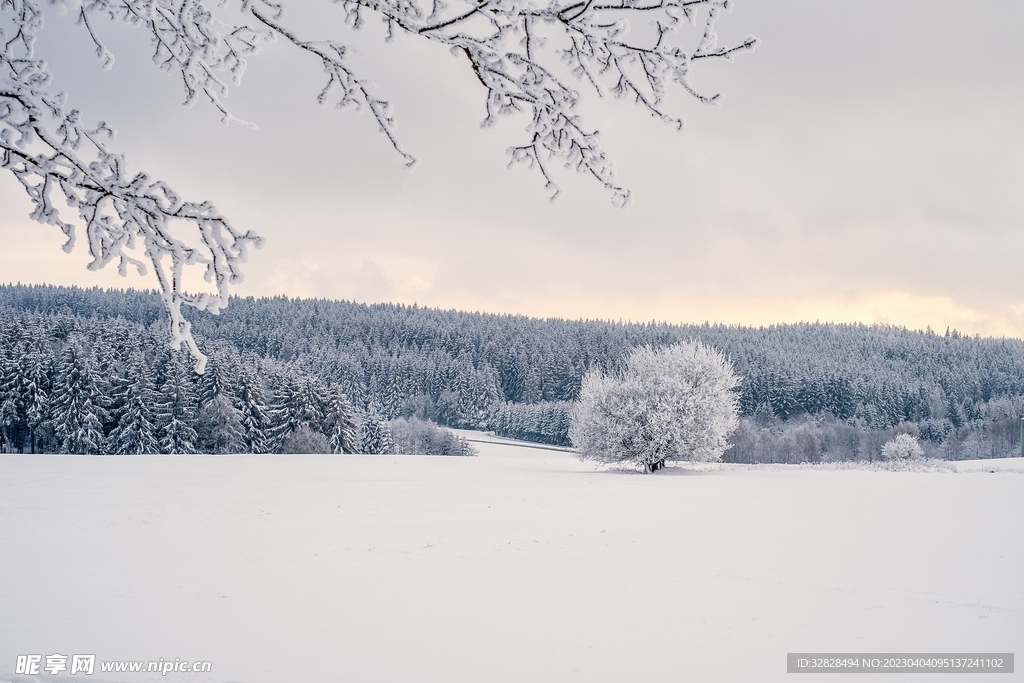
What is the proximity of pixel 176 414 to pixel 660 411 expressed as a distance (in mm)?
35012

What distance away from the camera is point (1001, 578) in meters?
9.01

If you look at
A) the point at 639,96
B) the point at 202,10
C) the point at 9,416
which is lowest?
the point at 9,416

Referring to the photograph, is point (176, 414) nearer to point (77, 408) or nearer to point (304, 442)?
point (77, 408)

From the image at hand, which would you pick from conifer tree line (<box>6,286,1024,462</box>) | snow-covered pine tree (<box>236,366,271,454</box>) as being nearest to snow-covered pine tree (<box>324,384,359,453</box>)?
snow-covered pine tree (<box>236,366,271,454</box>)

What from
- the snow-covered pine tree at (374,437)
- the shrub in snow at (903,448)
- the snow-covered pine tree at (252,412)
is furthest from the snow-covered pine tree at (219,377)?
the shrub in snow at (903,448)

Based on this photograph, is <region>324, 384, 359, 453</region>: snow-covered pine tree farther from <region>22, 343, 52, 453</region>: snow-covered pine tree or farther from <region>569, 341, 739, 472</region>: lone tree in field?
<region>569, 341, 739, 472</region>: lone tree in field

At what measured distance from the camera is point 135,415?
45.8m

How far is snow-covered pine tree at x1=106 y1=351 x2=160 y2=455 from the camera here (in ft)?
149

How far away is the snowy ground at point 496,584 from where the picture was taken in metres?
6.34

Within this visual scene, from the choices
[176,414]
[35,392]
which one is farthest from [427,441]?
[35,392]

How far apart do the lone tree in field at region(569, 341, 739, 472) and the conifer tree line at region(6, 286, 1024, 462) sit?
1916 inches

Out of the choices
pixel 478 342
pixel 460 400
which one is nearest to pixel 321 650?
pixel 460 400

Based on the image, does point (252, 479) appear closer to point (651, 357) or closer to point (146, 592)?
point (146, 592)

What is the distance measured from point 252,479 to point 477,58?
21.6 metres
